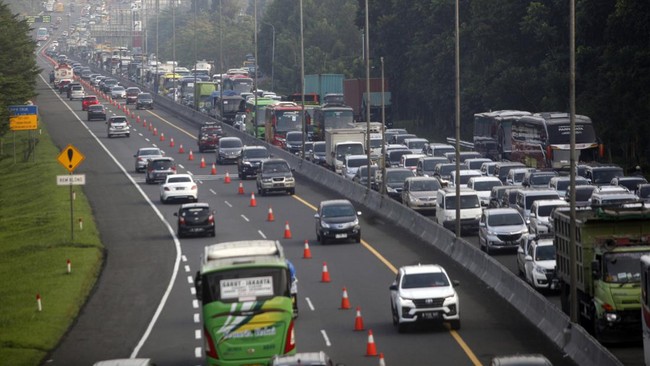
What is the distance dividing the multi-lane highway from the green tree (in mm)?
20746

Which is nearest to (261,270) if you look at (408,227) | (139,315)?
→ (139,315)

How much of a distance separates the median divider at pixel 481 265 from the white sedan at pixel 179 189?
769cm

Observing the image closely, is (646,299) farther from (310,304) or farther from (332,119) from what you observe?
(332,119)

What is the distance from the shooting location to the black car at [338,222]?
58969mm

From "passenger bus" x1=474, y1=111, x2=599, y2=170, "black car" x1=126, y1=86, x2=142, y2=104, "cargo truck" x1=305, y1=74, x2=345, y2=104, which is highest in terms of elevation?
"cargo truck" x1=305, y1=74, x2=345, y2=104

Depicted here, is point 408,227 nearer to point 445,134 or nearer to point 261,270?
point 261,270

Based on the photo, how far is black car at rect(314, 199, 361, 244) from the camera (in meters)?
59.0

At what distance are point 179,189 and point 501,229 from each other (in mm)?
24283

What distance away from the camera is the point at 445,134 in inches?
5172

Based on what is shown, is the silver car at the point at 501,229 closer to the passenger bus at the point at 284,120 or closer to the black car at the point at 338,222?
the black car at the point at 338,222

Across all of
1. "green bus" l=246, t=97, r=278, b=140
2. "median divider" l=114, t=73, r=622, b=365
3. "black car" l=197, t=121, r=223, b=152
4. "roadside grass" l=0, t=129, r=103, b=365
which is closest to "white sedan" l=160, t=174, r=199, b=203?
"roadside grass" l=0, t=129, r=103, b=365

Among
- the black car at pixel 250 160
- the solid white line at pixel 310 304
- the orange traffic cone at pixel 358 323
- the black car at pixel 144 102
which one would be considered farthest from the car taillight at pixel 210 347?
the black car at pixel 144 102

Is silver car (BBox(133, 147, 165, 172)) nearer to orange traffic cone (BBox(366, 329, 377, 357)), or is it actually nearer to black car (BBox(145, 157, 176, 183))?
black car (BBox(145, 157, 176, 183))

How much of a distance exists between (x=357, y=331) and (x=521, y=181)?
3110cm
